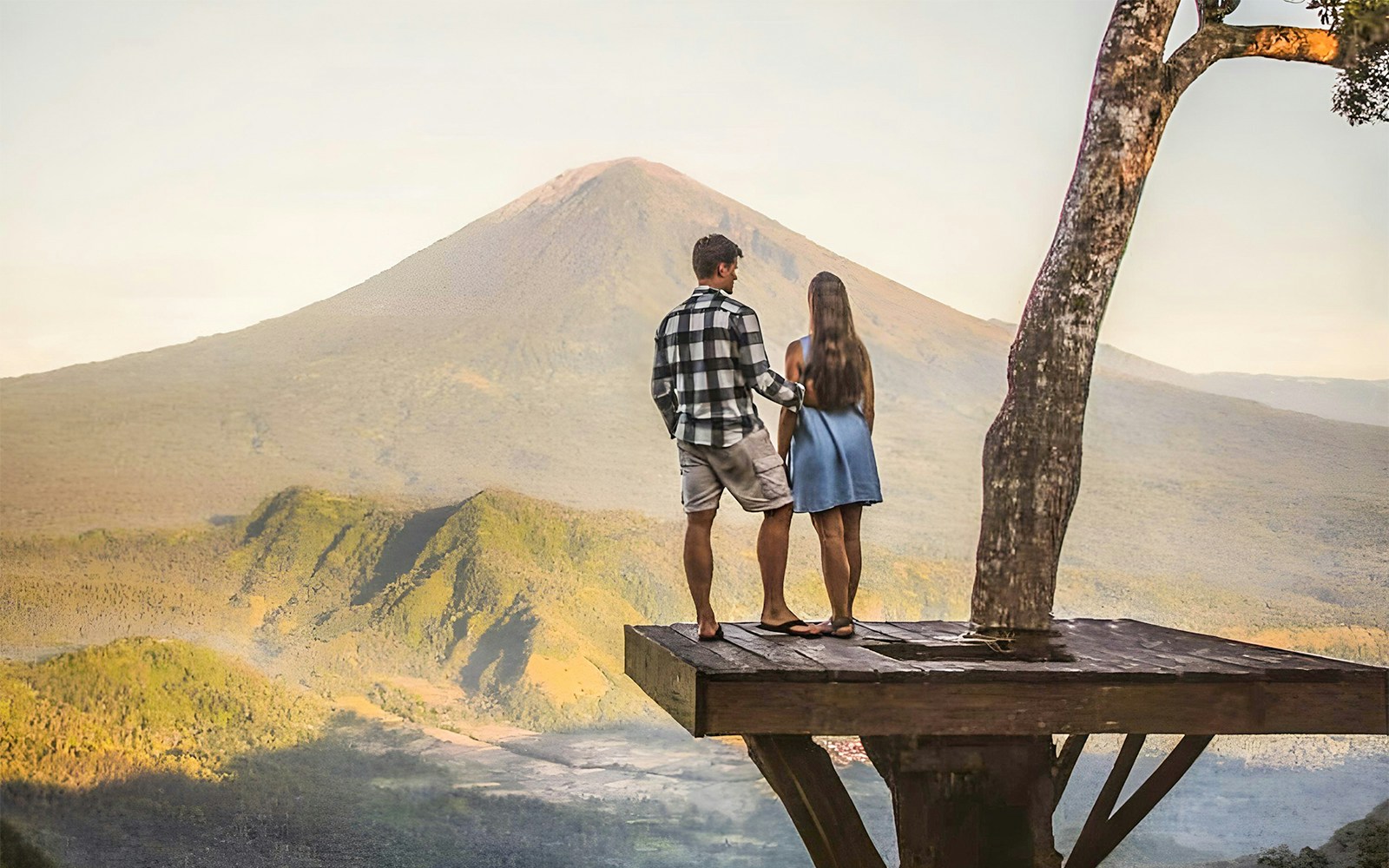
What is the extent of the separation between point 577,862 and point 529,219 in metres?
14.2

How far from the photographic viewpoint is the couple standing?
18.3 feet

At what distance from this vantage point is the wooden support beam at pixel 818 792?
5.37m

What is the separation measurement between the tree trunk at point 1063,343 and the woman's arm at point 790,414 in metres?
0.99

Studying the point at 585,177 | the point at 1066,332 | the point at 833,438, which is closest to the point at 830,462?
the point at 833,438

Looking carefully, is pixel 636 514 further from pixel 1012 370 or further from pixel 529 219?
pixel 1012 370

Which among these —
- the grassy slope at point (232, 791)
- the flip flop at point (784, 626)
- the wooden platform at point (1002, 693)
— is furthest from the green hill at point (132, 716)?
the wooden platform at point (1002, 693)

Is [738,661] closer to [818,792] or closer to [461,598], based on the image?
[818,792]

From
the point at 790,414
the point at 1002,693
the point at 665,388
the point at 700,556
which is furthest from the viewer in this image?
the point at 790,414

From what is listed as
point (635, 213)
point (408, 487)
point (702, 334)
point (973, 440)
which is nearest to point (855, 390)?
point (702, 334)

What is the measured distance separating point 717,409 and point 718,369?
15cm

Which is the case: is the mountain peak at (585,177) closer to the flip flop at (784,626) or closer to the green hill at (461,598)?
the green hill at (461,598)

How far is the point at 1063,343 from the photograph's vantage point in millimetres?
6406

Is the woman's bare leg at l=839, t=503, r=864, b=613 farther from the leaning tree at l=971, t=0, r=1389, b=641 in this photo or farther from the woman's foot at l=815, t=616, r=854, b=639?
the leaning tree at l=971, t=0, r=1389, b=641

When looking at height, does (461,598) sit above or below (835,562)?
below
